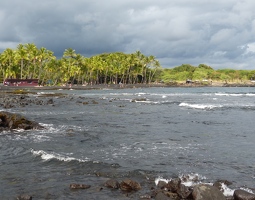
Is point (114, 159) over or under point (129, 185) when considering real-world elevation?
under

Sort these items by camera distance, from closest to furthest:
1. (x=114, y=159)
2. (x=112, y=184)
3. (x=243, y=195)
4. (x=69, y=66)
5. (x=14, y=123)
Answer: (x=243, y=195)
(x=112, y=184)
(x=114, y=159)
(x=14, y=123)
(x=69, y=66)

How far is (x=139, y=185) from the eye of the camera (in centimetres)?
966

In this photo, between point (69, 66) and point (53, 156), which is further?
point (69, 66)

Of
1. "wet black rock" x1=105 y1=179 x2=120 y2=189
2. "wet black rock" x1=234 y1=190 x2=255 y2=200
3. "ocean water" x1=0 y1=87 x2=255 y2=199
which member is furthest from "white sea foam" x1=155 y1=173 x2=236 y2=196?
"wet black rock" x1=105 y1=179 x2=120 y2=189

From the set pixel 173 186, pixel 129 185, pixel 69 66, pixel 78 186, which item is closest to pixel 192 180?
pixel 173 186

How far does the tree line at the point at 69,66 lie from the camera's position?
107438 millimetres

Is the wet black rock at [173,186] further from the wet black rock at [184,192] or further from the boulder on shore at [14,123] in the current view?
the boulder on shore at [14,123]

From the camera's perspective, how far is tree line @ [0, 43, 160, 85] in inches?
4230

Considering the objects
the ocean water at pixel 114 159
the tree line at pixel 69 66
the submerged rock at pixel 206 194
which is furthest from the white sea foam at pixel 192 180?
the tree line at pixel 69 66

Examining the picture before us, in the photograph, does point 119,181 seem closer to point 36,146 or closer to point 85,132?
point 36,146

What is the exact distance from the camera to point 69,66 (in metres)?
126

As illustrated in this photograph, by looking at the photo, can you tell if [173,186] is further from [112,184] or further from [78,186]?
[78,186]

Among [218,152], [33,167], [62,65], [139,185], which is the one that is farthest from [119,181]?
[62,65]

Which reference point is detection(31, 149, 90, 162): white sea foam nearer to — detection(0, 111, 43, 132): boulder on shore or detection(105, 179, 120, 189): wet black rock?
detection(105, 179, 120, 189): wet black rock
